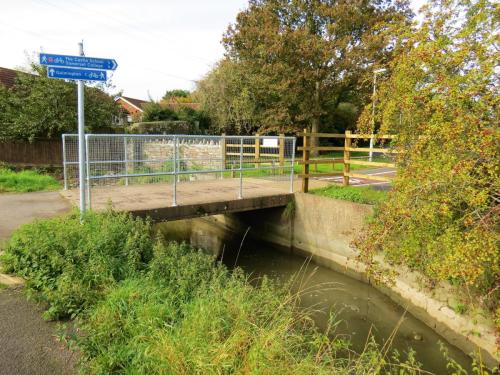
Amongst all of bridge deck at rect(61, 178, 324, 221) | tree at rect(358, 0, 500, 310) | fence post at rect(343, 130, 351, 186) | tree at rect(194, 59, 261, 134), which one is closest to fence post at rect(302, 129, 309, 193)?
bridge deck at rect(61, 178, 324, 221)

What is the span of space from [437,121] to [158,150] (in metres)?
7.85

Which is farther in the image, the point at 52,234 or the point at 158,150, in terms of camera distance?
the point at 158,150

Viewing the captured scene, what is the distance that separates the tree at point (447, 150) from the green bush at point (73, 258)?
3.18m

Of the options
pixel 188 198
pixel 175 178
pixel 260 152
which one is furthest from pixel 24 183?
pixel 260 152

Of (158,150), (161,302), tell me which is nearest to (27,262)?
(161,302)

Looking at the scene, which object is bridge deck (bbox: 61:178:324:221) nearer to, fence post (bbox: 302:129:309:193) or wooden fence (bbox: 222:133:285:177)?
fence post (bbox: 302:129:309:193)

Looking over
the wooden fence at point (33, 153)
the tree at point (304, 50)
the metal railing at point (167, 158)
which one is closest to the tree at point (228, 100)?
the tree at point (304, 50)

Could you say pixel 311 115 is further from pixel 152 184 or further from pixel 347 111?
pixel 152 184

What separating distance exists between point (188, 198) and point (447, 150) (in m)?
5.45

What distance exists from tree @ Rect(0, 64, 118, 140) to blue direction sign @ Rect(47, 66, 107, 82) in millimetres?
10932

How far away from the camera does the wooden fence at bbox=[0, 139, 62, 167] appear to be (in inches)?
571

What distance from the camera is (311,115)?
20.9 m

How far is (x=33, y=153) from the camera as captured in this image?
14.9 meters

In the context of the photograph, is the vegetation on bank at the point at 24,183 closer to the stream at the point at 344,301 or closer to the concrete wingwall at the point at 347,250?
the stream at the point at 344,301
